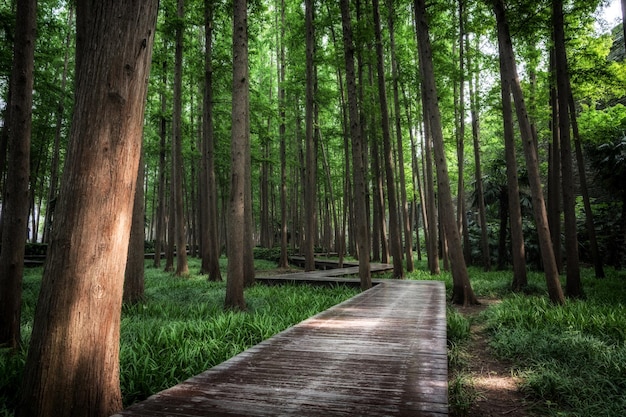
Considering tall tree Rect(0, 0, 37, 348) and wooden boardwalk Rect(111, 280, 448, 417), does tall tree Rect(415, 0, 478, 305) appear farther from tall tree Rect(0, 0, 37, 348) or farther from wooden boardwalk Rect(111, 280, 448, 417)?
tall tree Rect(0, 0, 37, 348)

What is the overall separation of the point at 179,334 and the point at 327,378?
110 inches

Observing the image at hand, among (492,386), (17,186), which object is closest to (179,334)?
(17,186)

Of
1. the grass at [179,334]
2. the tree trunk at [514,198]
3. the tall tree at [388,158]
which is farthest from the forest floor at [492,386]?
the tall tree at [388,158]

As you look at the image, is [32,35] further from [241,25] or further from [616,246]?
[616,246]

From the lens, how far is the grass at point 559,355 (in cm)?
360

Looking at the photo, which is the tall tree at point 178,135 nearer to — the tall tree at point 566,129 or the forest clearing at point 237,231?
the forest clearing at point 237,231

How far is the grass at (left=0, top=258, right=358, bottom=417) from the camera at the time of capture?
3.49 m

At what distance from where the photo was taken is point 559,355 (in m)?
4.91

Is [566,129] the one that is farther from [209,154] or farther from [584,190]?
[209,154]

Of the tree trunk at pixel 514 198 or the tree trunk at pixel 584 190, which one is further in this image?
the tree trunk at pixel 584 190

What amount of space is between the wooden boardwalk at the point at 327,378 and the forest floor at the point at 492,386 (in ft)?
Result: 2.17

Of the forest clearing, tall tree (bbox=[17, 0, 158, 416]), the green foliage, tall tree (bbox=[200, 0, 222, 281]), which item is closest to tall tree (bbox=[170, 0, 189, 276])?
the forest clearing

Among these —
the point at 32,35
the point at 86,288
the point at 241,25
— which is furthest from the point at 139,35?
the point at 241,25

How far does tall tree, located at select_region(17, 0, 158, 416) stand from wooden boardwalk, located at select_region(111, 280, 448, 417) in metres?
0.41
